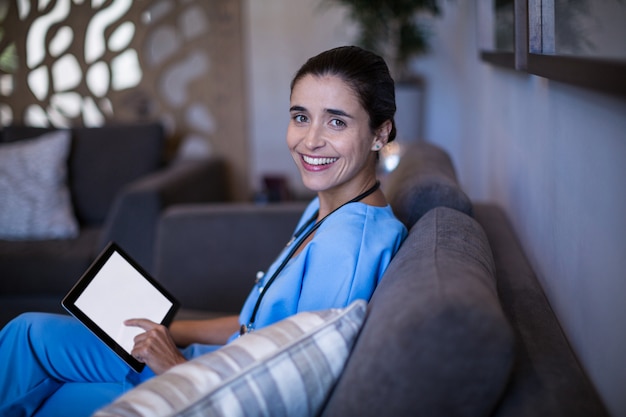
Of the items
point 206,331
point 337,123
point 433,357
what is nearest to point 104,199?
point 206,331

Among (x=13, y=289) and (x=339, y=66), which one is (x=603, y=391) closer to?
(x=339, y=66)

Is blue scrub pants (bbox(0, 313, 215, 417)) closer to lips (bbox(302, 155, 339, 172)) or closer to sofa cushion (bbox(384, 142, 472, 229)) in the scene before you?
lips (bbox(302, 155, 339, 172))

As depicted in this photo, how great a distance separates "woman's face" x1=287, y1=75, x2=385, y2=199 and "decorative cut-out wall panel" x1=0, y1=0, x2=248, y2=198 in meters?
2.86

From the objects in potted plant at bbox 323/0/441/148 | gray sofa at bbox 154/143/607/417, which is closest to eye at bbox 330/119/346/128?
gray sofa at bbox 154/143/607/417

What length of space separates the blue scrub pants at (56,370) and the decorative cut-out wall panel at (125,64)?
2867 millimetres

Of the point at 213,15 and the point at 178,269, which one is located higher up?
the point at 213,15

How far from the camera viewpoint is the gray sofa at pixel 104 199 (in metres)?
2.69

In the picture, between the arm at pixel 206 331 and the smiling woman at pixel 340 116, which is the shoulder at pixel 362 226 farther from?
the arm at pixel 206 331

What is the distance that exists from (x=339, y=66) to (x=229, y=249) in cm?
114

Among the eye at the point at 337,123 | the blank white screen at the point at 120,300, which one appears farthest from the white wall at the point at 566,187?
the blank white screen at the point at 120,300

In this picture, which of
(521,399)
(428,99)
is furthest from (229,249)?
(428,99)

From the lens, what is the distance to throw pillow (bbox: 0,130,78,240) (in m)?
2.92

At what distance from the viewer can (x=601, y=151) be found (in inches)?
35.6

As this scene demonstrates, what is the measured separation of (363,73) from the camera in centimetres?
134
